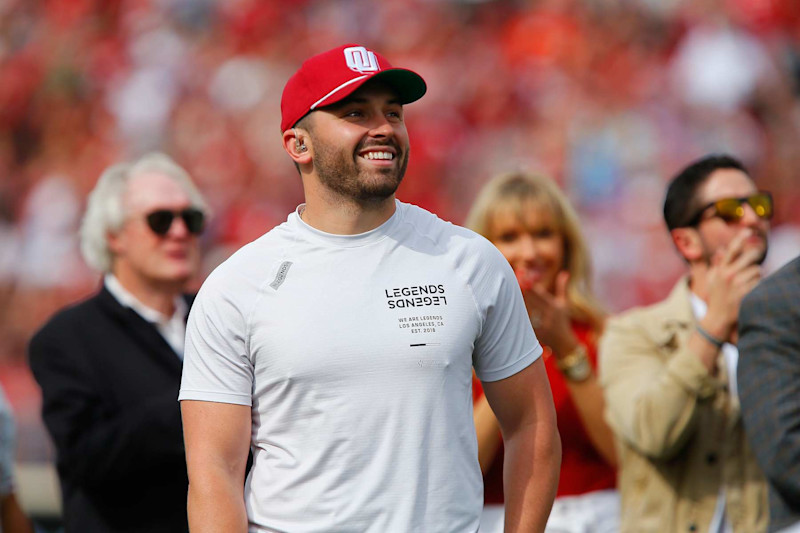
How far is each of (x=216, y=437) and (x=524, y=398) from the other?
69 cm

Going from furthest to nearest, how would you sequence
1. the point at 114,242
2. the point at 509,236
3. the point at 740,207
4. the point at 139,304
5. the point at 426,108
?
the point at 426,108
the point at 114,242
the point at 509,236
the point at 139,304
the point at 740,207

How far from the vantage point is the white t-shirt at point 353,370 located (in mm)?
2236

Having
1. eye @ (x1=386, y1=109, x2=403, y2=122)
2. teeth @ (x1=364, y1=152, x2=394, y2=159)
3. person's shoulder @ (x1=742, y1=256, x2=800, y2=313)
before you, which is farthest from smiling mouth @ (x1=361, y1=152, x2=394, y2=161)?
person's shoulder @ (x1=742, y1=256, x2=800, y2=313)

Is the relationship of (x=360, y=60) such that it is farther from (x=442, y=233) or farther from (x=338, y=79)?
(x=442, y=233)

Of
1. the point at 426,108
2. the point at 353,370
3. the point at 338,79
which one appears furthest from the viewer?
the point at 426,108

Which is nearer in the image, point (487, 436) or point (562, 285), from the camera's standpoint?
point (487, 436)

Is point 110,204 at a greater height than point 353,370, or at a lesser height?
greater

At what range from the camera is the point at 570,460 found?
363 centimetres

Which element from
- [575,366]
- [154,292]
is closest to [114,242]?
[154,292]

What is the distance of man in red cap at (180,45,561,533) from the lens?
2238 millimetres

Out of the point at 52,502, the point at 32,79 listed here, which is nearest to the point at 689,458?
the point at 52,502

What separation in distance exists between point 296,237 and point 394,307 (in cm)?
30

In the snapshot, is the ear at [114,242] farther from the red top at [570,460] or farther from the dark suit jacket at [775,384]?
the dark suit jacket at [775,384]

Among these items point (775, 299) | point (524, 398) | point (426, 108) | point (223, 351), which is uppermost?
point (426, 108)
